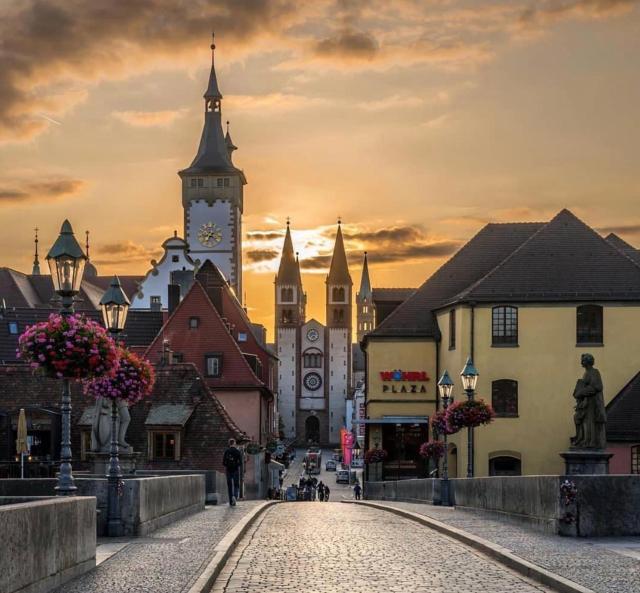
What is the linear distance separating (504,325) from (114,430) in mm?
36721

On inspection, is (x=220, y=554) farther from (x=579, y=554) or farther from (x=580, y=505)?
(x=580, y=505)

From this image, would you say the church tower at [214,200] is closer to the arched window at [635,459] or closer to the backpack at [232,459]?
the arched window at [635,459]

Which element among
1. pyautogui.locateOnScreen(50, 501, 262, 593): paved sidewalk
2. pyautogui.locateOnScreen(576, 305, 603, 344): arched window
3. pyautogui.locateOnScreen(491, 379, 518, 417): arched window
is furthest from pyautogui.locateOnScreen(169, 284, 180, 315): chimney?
pyautogui.locateOnScreen(50, 501, 262, 593): paved sidewalk

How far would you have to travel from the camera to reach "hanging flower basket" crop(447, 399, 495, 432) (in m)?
37.1

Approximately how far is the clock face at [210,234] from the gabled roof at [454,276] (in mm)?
73453

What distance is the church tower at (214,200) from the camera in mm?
136438

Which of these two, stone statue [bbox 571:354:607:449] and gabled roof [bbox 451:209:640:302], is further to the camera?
gabled roof [bbox 451:209:640:302]

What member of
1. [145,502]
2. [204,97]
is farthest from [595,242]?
[204,97]

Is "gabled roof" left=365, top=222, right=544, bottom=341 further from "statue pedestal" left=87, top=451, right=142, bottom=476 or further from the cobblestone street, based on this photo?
Answer: the cobblestone street

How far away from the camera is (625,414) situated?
52188 mm

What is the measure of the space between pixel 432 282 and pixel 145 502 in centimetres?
4531

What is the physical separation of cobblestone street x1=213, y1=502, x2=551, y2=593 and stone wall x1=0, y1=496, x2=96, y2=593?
163cm

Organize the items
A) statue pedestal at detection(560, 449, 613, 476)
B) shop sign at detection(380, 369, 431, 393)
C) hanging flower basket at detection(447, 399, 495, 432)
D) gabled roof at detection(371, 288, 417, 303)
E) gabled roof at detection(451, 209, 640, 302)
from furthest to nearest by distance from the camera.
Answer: gabled roof at detection(371, 288, 417, 303) → shop sign at detection(380, 369, 431, 393) → gabled roof at detection(451, 209, 640, 302) → hanging flower basket at detection(447, 399, 495, 432) → statue pedestal at detection(560, 449, 613, 476)

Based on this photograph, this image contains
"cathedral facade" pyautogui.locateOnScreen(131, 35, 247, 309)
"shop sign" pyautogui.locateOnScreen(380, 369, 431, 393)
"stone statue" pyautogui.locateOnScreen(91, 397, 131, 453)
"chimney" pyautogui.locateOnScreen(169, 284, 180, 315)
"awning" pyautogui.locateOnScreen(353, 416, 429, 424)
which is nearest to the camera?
"stone statue" pyautogui.locateOnScreen(91, 397, 131, 453)
